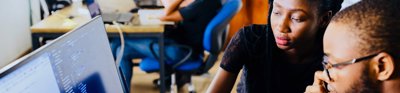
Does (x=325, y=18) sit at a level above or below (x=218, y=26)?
above

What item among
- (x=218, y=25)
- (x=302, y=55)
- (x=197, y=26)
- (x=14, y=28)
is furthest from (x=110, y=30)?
(x=302, y=55)

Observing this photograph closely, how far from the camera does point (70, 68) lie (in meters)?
0.79

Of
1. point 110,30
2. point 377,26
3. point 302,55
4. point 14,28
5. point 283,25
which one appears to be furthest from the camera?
point 14,28

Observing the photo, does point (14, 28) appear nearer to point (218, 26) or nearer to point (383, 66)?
point (218, 26)

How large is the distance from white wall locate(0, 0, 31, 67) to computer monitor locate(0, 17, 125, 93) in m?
1.70

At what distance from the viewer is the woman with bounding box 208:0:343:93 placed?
1.08 meters

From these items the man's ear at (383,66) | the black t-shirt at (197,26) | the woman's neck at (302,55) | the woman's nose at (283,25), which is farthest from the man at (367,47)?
the black t-shirt at (197,26)

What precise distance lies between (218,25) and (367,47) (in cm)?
159

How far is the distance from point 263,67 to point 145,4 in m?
1.14

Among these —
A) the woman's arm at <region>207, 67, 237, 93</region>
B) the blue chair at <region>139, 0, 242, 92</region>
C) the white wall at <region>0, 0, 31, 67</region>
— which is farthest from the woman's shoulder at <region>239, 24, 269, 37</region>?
the white wall at <region>0, 0, 31, 67</region>

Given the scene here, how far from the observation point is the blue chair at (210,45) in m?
2.28

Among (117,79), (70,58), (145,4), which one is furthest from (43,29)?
(70,58)

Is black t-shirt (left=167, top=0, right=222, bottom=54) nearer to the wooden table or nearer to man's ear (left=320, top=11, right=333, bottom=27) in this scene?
the wooden table

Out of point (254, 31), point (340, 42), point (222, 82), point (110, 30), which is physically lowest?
point (110, 30)
